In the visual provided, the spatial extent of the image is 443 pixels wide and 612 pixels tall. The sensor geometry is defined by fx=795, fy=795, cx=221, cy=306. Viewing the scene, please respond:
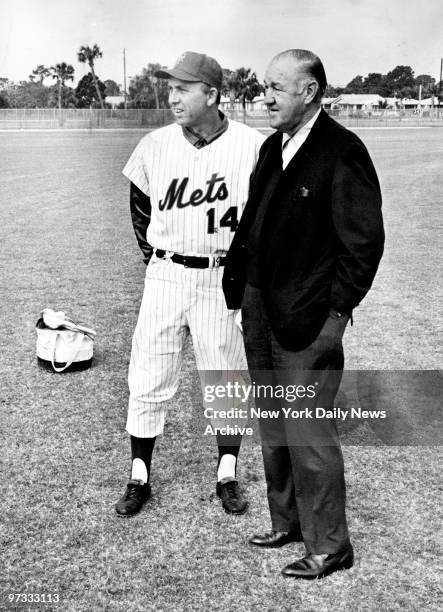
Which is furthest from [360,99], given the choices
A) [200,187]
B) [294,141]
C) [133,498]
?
[294,141]

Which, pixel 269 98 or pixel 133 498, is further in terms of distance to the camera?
pixel 133 498

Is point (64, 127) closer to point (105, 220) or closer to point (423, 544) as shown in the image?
point (105, 220)

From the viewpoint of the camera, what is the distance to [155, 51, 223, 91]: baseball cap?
355cm

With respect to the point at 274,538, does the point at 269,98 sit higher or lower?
higher

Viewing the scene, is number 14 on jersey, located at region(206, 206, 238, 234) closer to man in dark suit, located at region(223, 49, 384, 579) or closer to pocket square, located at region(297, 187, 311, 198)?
man in dark suit, located at region(223, 49, 384, 579)

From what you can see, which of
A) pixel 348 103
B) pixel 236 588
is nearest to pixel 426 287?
pixel 236 588

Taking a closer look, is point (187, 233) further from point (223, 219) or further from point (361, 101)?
point (361, 101)

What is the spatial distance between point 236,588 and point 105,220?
10929 millimetres

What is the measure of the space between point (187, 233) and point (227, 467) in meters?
1.22

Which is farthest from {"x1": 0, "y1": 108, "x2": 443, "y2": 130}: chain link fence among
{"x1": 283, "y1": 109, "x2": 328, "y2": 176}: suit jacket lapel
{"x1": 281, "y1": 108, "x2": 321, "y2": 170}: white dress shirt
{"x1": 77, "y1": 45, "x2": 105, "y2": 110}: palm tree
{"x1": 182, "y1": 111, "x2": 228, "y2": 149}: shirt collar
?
{"x1": 283, "y1": 109, "x2": 328, "y2": 176}: suit jacket lapel

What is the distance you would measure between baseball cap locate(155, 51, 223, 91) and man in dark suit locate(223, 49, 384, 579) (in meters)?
0.50

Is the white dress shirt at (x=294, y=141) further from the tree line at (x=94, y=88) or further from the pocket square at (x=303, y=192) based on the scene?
the tree line at (x=94, y=88)

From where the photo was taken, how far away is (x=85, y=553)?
11.3 feet

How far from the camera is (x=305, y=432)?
3160 mm
